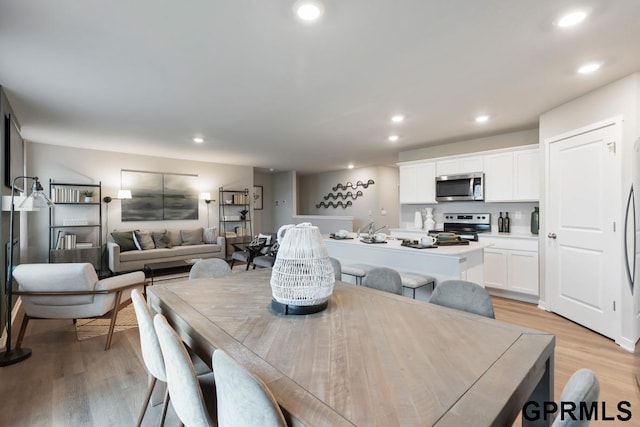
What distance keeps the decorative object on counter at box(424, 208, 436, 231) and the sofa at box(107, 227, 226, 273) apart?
432 cm

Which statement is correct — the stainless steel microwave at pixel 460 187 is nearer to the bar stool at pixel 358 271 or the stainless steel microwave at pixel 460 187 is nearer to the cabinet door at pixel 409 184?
the cabinet door at pixel 409 184

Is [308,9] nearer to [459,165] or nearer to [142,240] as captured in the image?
[459,165]

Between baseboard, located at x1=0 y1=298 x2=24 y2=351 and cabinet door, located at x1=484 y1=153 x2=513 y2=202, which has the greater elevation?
cabinet door, located at x1=484 y1=153 x2=513 y2=202

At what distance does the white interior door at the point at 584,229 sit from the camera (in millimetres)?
2832

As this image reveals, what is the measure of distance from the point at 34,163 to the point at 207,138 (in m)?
3.19

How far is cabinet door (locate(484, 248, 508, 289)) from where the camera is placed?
13.5 ft

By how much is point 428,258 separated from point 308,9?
2289 millimetres

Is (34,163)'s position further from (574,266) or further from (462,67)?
(574,266)

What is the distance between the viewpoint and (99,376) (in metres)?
2.25

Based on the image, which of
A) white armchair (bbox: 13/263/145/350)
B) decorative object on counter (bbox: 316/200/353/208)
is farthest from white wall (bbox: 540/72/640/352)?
decorative object on counter (bbox: 316/200/353/208)

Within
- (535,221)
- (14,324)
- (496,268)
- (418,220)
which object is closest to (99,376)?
(14,324)

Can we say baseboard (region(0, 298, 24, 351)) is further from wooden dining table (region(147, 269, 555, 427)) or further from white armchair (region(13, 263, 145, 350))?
wooden dining table (region(147, 269, 555, 427))

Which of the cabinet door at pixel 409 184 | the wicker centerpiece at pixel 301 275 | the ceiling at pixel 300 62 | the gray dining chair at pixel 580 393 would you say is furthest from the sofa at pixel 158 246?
the gray dining chair at pixel 580 393

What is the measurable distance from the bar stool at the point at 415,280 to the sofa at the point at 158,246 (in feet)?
15.3
